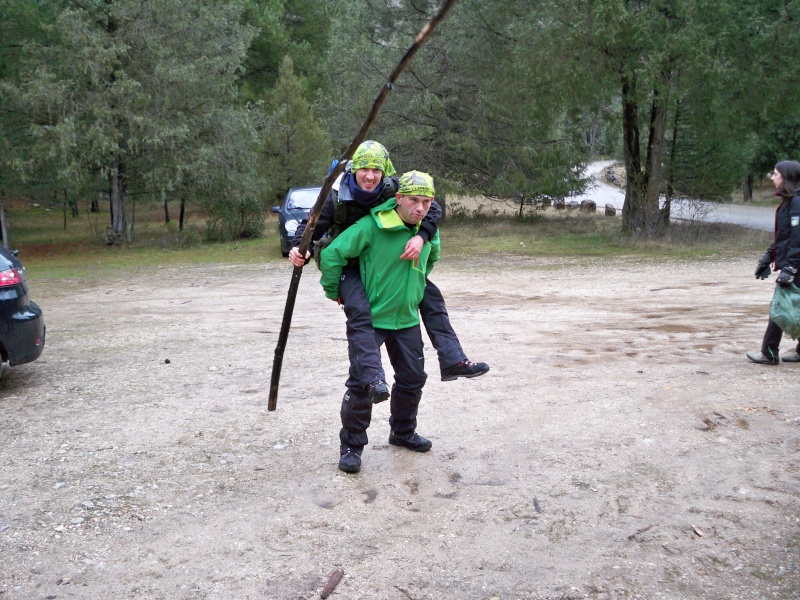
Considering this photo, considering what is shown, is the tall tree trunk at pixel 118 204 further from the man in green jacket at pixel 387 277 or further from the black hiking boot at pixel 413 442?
the man in green jacket at pixel 387 277

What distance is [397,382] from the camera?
16.2 ft

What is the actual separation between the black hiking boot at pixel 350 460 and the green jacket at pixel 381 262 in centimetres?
75

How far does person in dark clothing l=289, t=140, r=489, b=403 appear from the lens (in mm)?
4480

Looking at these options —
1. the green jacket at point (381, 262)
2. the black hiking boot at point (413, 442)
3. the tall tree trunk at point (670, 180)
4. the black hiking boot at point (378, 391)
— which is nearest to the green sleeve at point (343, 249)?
the green jacket at point (381, 262)

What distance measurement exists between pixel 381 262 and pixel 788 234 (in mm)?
4119

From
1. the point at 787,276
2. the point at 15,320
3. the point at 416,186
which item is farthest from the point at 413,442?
the point at 787,276

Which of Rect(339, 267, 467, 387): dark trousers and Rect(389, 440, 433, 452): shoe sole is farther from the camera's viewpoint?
Rect(389, 440, 433, 452): shoe sole

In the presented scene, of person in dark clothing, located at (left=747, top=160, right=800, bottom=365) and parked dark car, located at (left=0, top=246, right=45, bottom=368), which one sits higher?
person in dark clothing, located at (left=747, top=160, right=800, bottom=365)

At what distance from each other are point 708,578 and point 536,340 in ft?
16.8

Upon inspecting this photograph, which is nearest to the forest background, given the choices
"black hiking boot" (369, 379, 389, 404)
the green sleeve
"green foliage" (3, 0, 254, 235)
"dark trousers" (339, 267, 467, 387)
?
"green foliage" (3, 0, 254, 235)

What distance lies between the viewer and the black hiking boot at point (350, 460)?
4707 mm

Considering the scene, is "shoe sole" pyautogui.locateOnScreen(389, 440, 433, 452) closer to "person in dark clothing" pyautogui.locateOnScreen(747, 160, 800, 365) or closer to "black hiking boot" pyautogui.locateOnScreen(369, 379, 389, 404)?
"black hiking boot" pyautogui.locateOnScreen(369, 379, 389, 404)

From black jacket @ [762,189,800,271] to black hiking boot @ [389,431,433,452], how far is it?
12.1 feet

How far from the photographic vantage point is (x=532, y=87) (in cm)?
1927
